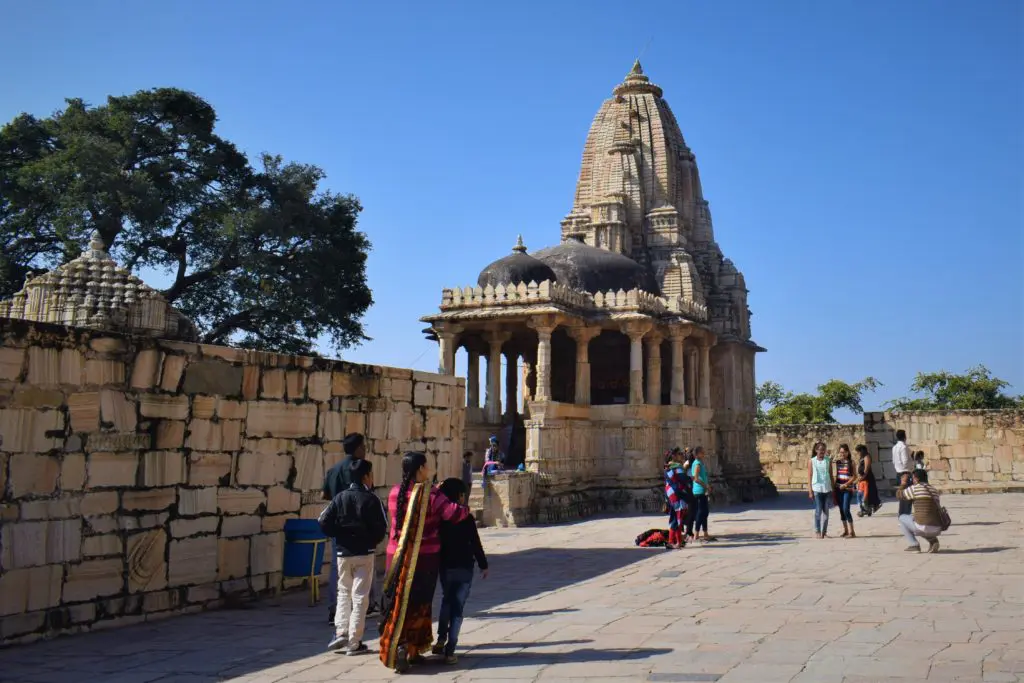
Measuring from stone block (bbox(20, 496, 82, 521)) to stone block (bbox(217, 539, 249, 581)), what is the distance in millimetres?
1512

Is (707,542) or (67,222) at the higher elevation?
(67,222)

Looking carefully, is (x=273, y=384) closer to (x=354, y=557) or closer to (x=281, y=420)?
(x=281, y=420)

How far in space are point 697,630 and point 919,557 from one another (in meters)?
5.31

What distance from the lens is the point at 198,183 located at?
29469mm

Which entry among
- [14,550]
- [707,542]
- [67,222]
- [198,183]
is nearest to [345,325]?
[198,183]

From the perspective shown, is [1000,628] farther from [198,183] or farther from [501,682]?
[198,183]

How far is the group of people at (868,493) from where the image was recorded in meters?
11.2

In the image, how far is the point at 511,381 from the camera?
26344 mm

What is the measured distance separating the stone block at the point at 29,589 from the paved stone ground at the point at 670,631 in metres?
0.29

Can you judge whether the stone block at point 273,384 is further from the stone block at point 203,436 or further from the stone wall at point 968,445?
the stone wall at point 968,445

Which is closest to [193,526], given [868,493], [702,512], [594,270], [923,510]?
[702,512]

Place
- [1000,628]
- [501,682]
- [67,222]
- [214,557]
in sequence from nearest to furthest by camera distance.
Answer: [501,682] < [1000,628] < [214,557] < [67,222]

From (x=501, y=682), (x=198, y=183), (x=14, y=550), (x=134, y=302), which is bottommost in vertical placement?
(x=501, y=682)

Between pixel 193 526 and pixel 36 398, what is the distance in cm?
180
